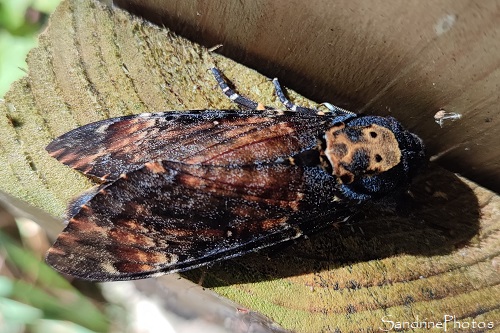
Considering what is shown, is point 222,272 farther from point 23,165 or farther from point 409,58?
point 409,58

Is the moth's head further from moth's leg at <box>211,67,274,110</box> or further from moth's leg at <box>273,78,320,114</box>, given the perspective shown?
moth's leg at <box>211,67,274,110</box>

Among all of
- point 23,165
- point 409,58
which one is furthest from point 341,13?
point 23,165

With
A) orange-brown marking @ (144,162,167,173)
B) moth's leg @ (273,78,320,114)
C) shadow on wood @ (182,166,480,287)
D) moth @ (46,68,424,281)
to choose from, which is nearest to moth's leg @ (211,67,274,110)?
moth @ (46,68,424,281)

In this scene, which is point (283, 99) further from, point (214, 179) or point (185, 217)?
point (185, 217)

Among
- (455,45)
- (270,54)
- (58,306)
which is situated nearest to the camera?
(455,45)

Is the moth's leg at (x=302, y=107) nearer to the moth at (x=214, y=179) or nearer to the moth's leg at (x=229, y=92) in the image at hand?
the moth at (x=214, y=179)

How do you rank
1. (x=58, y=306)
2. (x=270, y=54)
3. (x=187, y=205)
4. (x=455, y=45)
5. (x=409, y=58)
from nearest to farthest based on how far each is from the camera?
(x=455, y=45) < (x=409, y=58) < (x=187, y=205) < (x=270, y=54) < (x=58, y=306)
